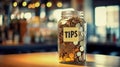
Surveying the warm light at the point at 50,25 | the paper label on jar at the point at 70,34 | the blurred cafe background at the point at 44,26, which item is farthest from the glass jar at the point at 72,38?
the warm light at the point at 50,25

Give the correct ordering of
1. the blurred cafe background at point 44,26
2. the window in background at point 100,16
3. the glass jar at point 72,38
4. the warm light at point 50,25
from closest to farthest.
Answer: the glass jar at point 72,38
the blurred cafe background at point 44,26
the window in background at point 100,16
the warm light at point 50,25

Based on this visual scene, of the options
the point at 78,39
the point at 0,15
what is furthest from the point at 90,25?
the point at 78,39

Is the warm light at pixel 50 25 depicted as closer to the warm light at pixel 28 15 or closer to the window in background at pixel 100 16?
the warm light at pixel 28 15

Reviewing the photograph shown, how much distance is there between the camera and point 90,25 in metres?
4.79

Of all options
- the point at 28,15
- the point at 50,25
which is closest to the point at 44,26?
the point at 50,25

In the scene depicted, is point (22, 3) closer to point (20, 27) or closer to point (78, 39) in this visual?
point (20, 27)

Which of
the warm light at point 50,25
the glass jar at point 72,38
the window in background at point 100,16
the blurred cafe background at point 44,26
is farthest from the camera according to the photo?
the warm light at point 50,25

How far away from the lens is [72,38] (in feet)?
3.93

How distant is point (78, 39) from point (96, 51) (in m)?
3.44

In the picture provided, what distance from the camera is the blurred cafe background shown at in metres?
4.26

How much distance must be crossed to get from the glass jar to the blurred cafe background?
9.16 feet

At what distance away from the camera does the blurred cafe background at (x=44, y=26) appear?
168 inches

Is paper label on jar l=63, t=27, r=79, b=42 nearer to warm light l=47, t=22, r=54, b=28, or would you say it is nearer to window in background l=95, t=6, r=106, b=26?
window in background l=95, t=6, r=106, b=26

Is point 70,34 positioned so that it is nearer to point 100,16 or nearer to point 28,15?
point 100,16
